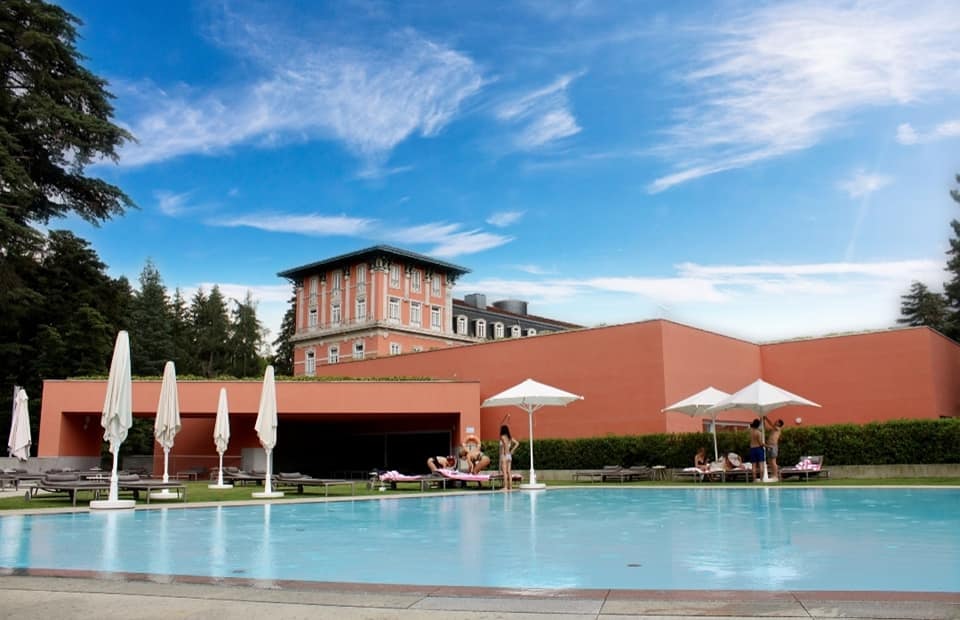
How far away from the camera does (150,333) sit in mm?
57156

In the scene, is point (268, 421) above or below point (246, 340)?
below

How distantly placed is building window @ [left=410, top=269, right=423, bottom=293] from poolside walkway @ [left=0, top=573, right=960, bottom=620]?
2189 inches

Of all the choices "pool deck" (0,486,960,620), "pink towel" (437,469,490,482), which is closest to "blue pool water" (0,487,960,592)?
"pool deck" (0,486,960,620)

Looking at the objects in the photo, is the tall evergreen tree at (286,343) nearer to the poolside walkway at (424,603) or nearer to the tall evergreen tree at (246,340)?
the tall evergreen tree at (246,340)

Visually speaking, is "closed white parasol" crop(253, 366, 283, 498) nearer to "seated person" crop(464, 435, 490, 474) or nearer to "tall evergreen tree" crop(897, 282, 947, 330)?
"seated person" crop(464, 435, 490, 474)

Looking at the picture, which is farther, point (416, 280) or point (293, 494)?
point (416, 280)

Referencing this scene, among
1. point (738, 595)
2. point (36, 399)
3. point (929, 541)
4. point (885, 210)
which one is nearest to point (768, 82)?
point (885, 210)

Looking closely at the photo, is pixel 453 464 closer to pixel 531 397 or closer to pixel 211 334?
pixel 531 397

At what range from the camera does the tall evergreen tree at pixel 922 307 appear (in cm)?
5188

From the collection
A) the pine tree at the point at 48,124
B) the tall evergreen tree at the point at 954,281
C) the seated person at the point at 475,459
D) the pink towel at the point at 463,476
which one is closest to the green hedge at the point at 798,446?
the seated person at the point at 475,459

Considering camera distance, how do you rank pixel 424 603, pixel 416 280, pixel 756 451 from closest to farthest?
pixel 424 603 → pixel 756 451 → pixel 416 280

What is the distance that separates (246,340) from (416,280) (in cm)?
1884

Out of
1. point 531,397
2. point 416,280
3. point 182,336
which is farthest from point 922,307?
point 182,336

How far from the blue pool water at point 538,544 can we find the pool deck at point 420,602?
59cm
